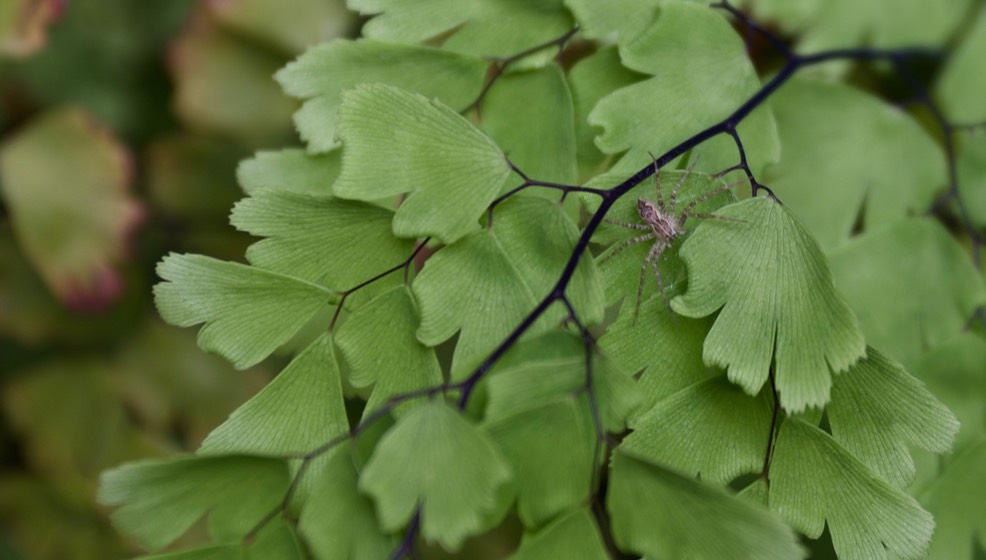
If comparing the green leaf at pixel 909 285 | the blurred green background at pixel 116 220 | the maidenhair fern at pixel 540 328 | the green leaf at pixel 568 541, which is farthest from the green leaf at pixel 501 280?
the blurred green background at pixel 116 220

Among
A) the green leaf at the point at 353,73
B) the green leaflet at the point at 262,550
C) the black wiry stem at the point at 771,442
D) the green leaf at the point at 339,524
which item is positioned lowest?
the black wiry stem at the point at 771,442

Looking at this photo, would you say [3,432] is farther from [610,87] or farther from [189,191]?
[610,87]

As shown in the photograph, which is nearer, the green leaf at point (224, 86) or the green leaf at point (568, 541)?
the green leaf at point (568, 541)

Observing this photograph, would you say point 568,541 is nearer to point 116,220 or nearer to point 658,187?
point 658,187

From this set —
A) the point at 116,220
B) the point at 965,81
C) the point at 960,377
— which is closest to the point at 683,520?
the point at 960,377

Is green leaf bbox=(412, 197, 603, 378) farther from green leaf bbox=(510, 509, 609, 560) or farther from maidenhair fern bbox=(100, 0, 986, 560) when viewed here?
green leaf bbox=(510, 509, 609, 560)

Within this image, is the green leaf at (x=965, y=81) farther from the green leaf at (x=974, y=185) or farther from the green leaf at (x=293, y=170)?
the green leaf at (x=293, y=170)
